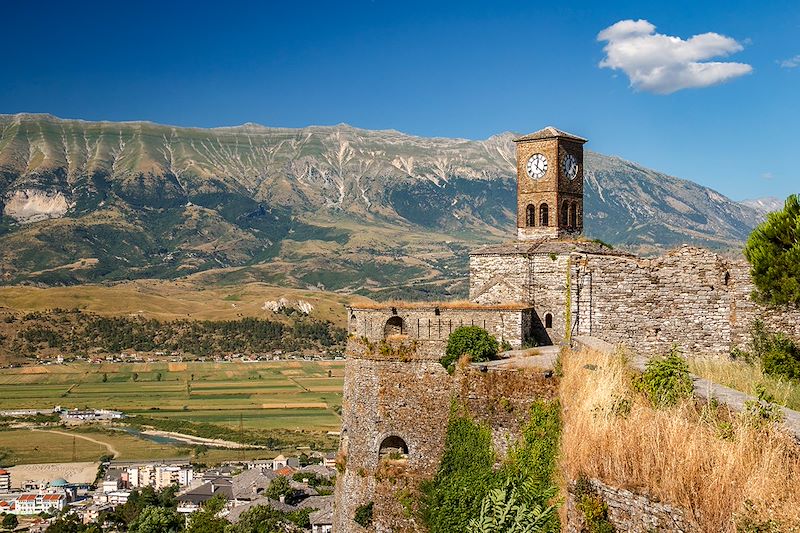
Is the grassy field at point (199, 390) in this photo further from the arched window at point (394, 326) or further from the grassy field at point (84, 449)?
the arched window at point (394, 326)

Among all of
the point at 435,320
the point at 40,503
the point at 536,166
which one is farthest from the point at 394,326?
the point at 40,503

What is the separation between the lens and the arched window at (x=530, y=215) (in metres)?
32.1

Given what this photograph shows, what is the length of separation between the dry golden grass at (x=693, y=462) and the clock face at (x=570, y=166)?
2233cm

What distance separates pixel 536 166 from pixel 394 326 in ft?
37.8

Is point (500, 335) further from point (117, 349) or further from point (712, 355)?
point (117, 349)

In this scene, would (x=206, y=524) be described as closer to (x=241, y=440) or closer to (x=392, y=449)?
(x=392, y=449)

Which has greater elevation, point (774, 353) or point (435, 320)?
point (435, 320)

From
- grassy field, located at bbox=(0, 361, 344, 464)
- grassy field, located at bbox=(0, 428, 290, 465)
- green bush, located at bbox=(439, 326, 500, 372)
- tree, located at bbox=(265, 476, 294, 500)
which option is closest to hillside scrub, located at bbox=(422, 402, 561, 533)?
green bush, located at bbox=(439, 326, 500, 372)

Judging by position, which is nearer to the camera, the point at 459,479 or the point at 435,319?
the point at 459,479

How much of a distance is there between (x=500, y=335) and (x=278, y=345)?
576ft

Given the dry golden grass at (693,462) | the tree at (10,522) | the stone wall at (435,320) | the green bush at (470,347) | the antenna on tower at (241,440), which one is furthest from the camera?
the antenna on tower at (241,440)

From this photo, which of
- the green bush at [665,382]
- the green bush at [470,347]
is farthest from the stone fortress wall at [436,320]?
the green bush at [665,382]

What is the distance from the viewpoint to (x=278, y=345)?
643 ft

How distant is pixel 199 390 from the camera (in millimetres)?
152625
